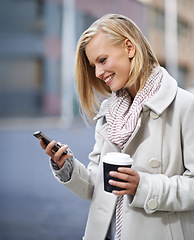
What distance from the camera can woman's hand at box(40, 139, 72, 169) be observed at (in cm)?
107

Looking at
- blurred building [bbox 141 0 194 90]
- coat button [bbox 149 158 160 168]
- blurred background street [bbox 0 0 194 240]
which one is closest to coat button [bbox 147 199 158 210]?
coat button [bbox 149 158 160 168]

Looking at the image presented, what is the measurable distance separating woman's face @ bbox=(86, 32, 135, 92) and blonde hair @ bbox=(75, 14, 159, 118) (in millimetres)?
15

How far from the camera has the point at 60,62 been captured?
15078 millimetres

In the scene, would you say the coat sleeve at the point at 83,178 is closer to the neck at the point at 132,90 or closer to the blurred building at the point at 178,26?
the neck at the point at 132,90

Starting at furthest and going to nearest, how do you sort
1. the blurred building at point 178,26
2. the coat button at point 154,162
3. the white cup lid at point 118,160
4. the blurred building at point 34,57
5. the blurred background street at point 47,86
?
the blurred building at point 34,57
the blurred building at point 178,26
the blurred background street at point 47,86
the coat button at point 154,162
the white cup lid at point 118,160

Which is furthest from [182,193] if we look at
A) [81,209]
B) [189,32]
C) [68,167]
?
[189,32]

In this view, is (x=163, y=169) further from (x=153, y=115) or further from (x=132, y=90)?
(x=132, y=90)

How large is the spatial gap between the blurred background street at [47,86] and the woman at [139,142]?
0.28 metres

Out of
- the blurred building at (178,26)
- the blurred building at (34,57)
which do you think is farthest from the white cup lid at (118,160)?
the blurred building at (34,57)

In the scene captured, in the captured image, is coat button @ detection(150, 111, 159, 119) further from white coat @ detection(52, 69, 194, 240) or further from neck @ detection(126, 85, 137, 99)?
neck @ detection(126, 85, 137, 99)

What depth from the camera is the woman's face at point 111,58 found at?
43.0 inches

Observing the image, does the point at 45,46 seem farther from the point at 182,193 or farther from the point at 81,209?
the point at 182,193

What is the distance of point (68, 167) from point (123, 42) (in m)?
0.46

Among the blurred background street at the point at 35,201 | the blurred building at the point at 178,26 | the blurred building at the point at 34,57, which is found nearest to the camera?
the blurred background street at the point at 35,201
